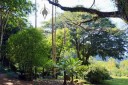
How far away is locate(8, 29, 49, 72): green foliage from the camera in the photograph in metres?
22.4

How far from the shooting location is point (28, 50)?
2233 centimetres

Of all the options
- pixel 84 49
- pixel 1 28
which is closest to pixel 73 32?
pixel 84 49

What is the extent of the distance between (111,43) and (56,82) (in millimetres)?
21116

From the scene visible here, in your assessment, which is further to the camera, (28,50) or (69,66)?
(28,50)

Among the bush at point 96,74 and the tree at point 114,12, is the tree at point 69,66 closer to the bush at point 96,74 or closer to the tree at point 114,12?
the bush at point 96,74

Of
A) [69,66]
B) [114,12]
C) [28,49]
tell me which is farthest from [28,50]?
[114,12]

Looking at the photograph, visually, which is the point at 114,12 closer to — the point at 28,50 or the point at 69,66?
the point at 69,66

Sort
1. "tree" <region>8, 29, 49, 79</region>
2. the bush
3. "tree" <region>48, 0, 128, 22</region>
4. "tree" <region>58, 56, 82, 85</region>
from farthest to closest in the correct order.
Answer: the bush, "tree" <region>8, 29, 49, 79</region>, "tree" <region>58, 56, 82, 85</region>, "tree" <region>48, 0, 128, 22</region>

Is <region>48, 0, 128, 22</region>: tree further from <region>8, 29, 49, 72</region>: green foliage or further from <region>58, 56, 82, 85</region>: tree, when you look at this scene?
<region>8, 29, 49, 72</region>: green foliage

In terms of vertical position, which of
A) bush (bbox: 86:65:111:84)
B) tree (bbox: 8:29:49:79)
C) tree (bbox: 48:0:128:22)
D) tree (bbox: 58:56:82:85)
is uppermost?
tree (bbox: 48:0:128:22)

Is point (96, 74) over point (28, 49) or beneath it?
beneath

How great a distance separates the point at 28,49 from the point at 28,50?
0.11 meters

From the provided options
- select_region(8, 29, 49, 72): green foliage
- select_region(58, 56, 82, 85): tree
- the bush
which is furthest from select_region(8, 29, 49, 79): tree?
the bush

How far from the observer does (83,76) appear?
86.1 ft
